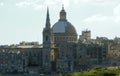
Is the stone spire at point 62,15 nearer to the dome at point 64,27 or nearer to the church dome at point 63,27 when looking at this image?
the church dome at point 63,27

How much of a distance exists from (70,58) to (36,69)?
6.71 metres

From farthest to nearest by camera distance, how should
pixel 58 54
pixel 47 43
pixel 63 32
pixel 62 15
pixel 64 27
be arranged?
pixel 62 15
pixel 64 27
pixel 63 32
pixel 58 54
pixel 47 43

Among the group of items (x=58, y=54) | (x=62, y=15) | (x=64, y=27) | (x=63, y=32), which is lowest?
(x=58, y=54)

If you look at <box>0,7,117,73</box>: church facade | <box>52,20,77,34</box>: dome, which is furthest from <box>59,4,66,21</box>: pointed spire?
<box>52,20,77,34</box>: dome

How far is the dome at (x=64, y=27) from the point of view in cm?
12900

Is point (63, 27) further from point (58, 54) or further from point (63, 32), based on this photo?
point (58, 54)

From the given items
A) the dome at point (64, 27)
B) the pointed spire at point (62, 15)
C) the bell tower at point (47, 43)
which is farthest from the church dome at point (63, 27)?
the bell tower at point (47, 43)

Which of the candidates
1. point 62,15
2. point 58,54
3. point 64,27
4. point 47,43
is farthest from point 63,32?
point 47,43

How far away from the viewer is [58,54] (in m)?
125

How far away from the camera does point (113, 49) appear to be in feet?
443

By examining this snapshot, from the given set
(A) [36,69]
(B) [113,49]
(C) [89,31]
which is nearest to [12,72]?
(A) [36,69]

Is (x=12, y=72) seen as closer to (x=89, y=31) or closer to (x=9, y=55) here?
(x=9, y=55)

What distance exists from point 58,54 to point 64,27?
632 centimetres

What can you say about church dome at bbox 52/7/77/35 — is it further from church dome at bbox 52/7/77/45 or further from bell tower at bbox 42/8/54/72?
bell tower at bbox 42/8/54/72
